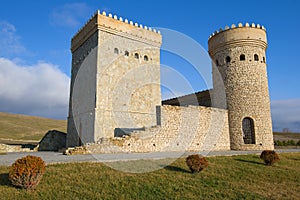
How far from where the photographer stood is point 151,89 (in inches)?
823

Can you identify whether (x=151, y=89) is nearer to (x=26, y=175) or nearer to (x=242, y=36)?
(x=242, y=36)

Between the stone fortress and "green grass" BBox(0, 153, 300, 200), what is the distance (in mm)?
7396

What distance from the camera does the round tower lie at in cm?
1889

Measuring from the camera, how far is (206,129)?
1761 centimetres

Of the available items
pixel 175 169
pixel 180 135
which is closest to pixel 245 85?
pixel 180 135

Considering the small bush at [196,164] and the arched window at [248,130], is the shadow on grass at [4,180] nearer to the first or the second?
the small bush at [196,164]

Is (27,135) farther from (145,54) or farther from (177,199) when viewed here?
(177,199)

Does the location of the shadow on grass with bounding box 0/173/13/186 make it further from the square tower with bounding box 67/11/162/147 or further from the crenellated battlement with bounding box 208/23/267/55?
the crenellated battlement with bounding box 208/23/267/55

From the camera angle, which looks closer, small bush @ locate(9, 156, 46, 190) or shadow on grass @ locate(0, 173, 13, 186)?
small bush @ locate(9, 156, 46, 190)

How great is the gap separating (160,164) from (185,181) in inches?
67.9

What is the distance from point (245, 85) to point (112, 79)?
11.0 metres

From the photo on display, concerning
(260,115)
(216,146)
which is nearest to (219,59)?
(260,115)

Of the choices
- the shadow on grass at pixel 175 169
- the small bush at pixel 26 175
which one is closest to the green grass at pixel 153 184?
the shadow on grass at pixel 175 169

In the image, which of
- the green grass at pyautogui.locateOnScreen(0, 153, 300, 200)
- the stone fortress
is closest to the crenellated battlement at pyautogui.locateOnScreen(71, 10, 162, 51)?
the stone fortress
